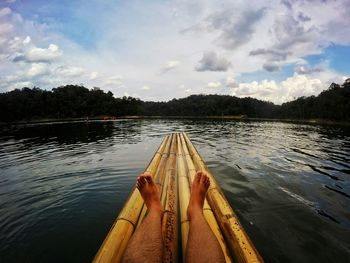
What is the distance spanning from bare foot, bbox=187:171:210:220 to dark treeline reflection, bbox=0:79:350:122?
257 feet

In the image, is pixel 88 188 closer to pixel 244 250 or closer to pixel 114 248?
pixel 114 248

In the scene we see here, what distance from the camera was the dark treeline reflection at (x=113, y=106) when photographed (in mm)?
71375

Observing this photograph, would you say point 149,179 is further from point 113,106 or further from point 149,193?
point 113,106

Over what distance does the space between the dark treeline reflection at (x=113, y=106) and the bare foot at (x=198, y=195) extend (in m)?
78.3

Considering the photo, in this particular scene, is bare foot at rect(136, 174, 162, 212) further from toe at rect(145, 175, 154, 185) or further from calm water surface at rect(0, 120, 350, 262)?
calm water surface at rect(0, 120, 350, 262)

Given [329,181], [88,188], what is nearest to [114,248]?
[88,188]

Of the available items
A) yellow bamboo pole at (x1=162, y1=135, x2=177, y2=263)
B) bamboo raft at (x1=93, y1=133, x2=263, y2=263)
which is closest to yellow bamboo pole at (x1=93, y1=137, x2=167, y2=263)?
bamboo raft at (x1=93, y1=133, x2=263, y2=263)

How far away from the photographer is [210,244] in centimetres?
203

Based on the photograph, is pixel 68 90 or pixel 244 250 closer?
pixel 244 250

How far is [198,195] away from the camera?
119 inches

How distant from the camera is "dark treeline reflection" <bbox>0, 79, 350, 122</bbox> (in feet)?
234

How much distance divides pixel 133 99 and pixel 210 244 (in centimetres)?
11863

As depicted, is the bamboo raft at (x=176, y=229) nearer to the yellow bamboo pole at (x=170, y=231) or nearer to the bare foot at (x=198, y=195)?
the yellow bamboo pole at (x=170, y=231)

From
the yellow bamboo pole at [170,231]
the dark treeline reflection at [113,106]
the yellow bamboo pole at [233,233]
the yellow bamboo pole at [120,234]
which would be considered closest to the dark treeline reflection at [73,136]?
the yellow bamboo pole at [170,231]
